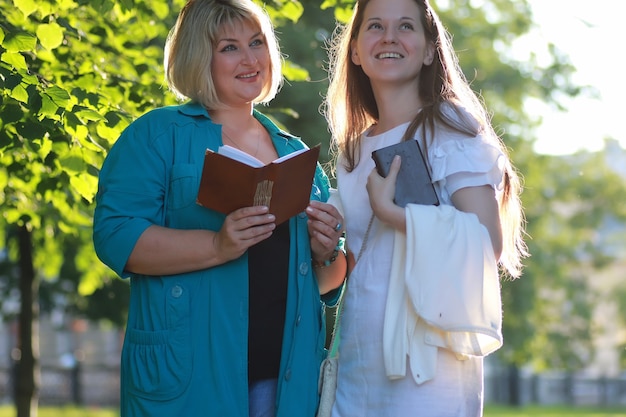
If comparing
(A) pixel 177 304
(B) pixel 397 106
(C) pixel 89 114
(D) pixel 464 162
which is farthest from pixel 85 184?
(D) pixel 464 162

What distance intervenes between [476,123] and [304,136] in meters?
7.40

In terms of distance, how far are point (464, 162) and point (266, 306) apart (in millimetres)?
840

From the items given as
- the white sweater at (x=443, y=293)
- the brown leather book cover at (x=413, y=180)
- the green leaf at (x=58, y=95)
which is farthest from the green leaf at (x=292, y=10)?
the white sweater at (x=443, y=293)

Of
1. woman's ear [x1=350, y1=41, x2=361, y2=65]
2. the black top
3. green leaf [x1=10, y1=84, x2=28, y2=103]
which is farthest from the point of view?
green leaf [x1=10, y1=84, x2=28, y2=103]

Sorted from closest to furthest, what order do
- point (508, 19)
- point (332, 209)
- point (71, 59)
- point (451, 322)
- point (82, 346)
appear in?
1. point (451, 322)
2. point (332, 209)
3. point (71, 59)
4. point (508, 19)
5. point (82, 346)

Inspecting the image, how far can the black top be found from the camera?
3.74m

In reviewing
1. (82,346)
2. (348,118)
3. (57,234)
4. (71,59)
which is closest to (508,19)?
(57,234)

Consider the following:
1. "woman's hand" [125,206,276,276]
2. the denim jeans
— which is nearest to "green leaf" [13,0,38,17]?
"woman's hand" [125,206,276,276]

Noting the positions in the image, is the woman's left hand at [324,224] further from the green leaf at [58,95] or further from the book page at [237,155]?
the green leaf at [58,95]

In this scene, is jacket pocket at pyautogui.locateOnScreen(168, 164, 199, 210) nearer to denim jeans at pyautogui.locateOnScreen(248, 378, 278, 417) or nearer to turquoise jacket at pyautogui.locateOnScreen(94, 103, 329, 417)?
turquoise jacket at pyautogui.locateOnScreen(94, 103, 329, 417)

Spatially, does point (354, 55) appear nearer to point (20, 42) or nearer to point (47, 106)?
point (47, 106)

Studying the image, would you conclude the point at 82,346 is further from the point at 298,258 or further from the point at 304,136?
the point at 298,258

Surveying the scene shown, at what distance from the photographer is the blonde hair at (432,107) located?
366 centimetres

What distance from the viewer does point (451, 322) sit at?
132 inches
